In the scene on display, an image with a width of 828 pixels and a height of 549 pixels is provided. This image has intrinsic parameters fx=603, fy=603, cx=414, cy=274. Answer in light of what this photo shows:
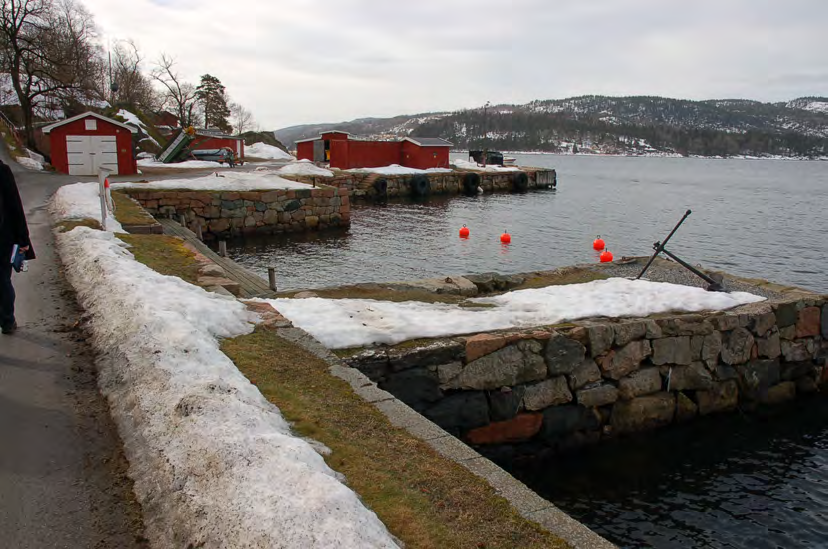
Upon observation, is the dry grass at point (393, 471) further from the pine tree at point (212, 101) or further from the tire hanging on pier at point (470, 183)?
the pine tree at point (212, 101)

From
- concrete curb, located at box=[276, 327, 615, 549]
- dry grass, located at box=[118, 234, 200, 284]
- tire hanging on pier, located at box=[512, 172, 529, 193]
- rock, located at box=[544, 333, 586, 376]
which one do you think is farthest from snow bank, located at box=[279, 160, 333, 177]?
concrete curb, located at box=[276, 327, 615, 549]

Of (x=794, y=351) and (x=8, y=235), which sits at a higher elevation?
(x=8, y=235)

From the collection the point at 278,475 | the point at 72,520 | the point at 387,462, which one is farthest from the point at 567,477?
the point at 72,520

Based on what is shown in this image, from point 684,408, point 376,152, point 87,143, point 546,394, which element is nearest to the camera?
point 546,394

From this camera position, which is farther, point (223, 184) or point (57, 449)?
point (223, 184)

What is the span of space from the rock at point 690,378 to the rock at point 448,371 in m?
3.84

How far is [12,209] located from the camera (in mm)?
6289

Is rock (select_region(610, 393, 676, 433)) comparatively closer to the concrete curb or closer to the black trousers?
the concrete curb

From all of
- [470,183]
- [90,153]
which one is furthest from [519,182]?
[90,153]

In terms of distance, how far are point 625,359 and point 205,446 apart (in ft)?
21.4

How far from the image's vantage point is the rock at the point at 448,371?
7.23 metres

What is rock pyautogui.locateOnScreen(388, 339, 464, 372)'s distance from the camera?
6.95 metres

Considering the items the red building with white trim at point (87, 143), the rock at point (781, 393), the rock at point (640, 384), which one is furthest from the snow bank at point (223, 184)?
the rock at point (781, 393)

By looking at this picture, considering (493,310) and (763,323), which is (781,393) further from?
(493,310)
